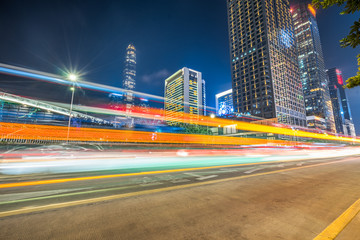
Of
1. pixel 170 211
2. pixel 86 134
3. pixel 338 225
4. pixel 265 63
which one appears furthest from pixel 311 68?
pixel 170 211

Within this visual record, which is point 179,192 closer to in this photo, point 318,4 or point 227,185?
point 227,185

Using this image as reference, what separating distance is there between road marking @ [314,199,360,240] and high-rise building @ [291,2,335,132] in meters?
155

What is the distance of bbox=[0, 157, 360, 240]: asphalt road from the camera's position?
251 centimetres

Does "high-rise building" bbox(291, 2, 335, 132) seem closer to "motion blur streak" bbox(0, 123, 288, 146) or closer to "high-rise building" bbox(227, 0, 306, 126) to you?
"high-rise building" bbox(227, 0, 306, 126)

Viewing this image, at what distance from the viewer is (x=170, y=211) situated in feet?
11.0

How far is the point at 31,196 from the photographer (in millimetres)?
4168

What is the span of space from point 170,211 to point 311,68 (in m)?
186

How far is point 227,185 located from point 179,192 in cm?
195

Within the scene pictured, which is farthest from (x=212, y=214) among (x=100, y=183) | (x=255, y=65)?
(x=255, y=65)

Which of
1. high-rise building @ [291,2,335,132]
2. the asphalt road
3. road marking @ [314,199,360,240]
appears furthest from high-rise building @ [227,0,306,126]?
road marking @ [314,199,360,240]

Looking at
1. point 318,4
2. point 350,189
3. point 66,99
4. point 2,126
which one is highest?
point 66,99

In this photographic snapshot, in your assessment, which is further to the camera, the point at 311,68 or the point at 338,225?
the point at 311,68

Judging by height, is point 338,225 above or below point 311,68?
below

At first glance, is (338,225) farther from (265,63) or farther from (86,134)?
(265,63)
